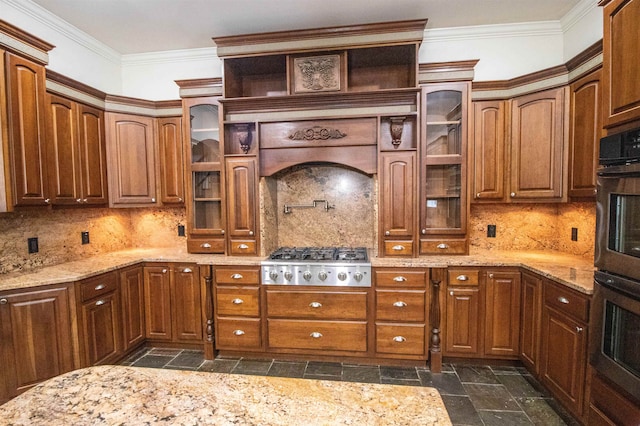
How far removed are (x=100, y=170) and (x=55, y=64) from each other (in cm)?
106

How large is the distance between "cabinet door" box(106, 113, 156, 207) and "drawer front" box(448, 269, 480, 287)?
3.09m

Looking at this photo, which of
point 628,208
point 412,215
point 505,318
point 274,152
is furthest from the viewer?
point 274,152

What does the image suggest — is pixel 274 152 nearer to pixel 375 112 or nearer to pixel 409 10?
pixel 375 112

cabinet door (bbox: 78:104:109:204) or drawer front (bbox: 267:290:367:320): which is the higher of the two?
cabinet door (bbox: 78:104:109:204)

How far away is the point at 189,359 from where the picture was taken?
9.34ft

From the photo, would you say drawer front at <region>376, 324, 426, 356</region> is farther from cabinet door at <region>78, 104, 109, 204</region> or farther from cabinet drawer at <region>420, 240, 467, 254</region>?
cabinet door at <region>78, 104, 109, 204</region>

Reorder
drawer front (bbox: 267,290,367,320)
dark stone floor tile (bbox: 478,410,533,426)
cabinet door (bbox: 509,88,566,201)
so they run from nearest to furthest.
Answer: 1. dark stone floor tile (bbox: 478,410,533,426)
2. cabinet door (bbox: 509,88,566,201)
3. drawer front (bbox: 267,290,367,320)

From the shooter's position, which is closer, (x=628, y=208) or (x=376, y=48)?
(x=628, y=208)

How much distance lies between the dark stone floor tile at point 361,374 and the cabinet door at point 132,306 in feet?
6.63

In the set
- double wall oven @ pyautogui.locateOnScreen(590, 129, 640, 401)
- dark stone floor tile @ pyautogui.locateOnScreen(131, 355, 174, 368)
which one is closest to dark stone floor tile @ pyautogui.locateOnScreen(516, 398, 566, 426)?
double wall oven @ pyautogui.locateOnScreen(590, 129, 640, 401)

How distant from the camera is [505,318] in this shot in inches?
101

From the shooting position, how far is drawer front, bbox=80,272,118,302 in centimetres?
238

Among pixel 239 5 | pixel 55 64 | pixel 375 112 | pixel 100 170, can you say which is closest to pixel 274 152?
pixel 375 112

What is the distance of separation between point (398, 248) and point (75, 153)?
3.06 meters
